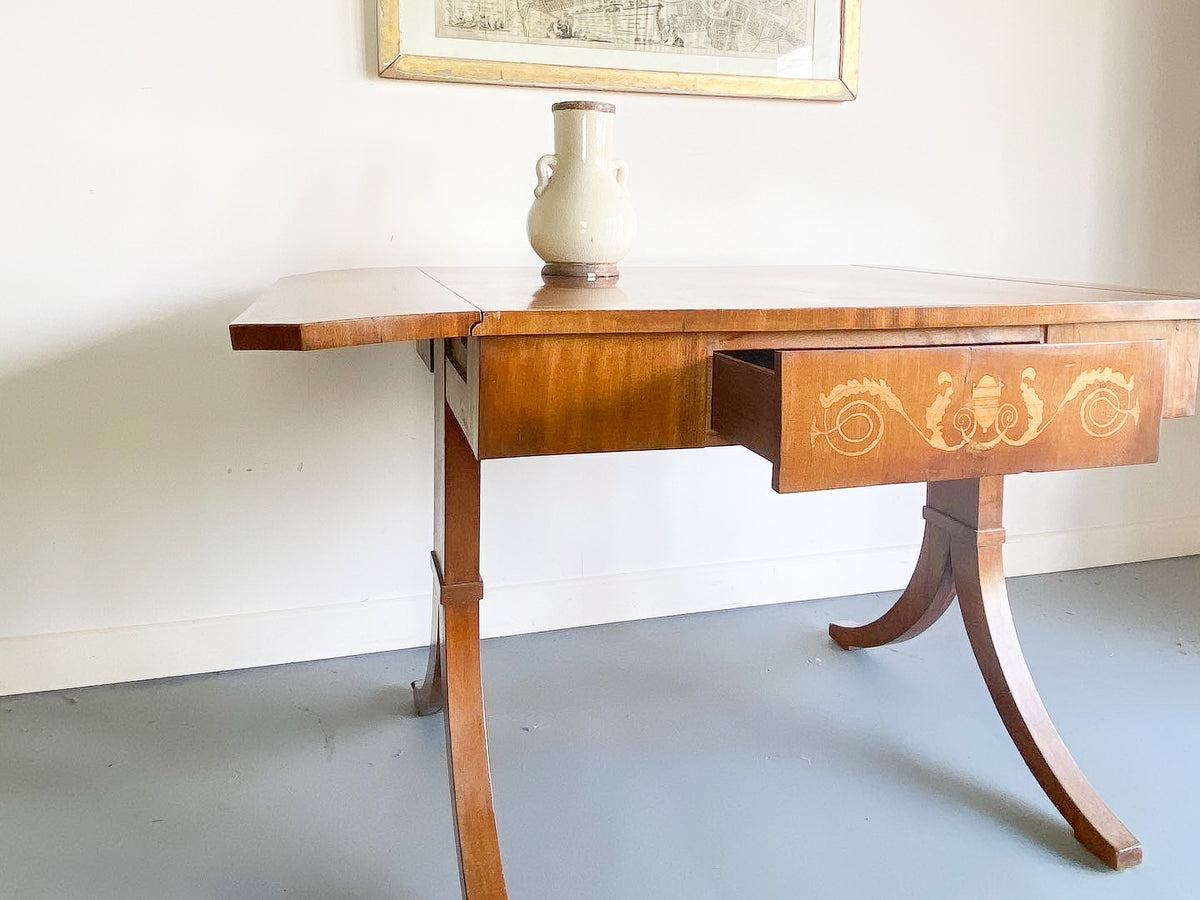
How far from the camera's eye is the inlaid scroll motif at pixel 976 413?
0.81 m

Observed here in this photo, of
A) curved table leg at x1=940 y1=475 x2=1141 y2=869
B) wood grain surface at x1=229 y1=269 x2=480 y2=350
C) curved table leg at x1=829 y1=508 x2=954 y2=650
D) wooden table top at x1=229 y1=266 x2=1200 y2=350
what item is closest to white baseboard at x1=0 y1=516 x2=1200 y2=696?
curved table leg at x1=829 y1=508 x2=954 y2=650

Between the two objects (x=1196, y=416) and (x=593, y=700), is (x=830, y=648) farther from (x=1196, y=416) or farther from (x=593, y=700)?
(x=1196, y=416)

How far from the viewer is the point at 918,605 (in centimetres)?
152

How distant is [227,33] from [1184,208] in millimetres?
1838

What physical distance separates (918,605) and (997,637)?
242mm

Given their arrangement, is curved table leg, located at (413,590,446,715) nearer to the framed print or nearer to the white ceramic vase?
the white ceramic vase

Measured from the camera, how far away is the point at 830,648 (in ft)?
5.47

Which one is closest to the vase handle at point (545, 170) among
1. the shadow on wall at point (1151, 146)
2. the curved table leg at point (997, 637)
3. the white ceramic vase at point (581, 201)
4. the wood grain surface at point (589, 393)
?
the white ceramic vase at point (581, 201)

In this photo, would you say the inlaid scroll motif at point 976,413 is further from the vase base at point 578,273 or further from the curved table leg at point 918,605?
the curved table leg at point 918,605

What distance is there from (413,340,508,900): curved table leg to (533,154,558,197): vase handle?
0.75 ft

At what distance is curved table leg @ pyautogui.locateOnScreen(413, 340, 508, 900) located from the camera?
1.01 metres

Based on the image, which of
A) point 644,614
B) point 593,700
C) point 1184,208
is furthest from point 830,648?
point 1184,208

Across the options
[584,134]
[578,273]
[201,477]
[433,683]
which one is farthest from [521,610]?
[584,134]

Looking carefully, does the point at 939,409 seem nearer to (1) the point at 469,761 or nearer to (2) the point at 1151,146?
(1) the point at 469,761
